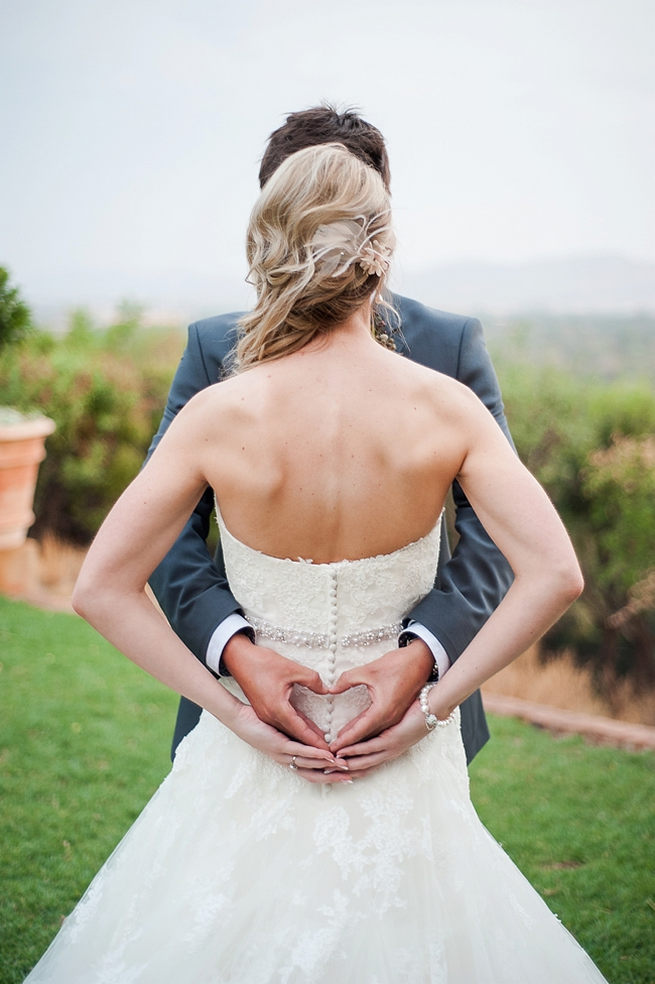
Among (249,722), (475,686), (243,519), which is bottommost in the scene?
(249,722)

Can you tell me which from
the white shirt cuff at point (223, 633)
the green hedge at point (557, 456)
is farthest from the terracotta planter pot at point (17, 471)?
the white shirt cuff at point (223, 633)

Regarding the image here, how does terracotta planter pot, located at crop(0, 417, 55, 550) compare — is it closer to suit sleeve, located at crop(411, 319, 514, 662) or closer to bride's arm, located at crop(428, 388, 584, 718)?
suit sleeve, located at crop(411, 319, 514, 662)

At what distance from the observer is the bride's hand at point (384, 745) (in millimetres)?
1621

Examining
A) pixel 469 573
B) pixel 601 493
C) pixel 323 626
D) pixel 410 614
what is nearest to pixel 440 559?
pixel 469 573

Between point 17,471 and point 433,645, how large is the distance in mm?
5372

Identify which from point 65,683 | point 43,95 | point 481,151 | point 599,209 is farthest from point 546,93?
point 65,683

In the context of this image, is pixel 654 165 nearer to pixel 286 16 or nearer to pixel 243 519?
pixel 286 16

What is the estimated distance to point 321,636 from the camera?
1.71m

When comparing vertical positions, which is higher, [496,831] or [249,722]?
[249,722]

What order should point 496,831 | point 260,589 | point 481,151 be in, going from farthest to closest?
point 481,151
point 496,831
point 260,589

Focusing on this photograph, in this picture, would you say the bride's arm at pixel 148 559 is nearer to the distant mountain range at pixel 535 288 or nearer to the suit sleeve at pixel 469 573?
the suit sleeve at pixel 469 573

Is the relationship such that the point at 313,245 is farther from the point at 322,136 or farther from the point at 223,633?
the point at 223,633

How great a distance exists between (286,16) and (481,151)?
10.6 feet

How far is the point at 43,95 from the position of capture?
13.8 metres
